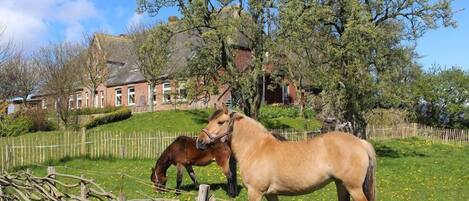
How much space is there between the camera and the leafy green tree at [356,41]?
23.4 m

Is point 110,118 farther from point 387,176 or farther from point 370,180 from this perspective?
point 370,180

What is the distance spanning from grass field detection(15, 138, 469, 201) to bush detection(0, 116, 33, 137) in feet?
39.9

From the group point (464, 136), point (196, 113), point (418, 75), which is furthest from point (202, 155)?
point (418, 75)

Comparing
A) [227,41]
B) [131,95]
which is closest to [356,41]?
[227,41]

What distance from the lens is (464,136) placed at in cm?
3466

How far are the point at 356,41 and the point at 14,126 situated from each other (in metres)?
21.5

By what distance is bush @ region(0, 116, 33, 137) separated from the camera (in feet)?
99.1

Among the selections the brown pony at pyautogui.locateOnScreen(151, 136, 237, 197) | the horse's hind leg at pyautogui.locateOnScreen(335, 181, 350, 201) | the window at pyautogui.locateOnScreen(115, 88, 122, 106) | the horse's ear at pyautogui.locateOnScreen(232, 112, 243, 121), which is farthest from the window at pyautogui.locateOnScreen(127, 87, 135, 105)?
the horse's hind leg at pyautogui.locateOnScreen(335, 181, 350, 201)

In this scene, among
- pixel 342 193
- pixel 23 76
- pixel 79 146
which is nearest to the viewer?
pixel 342 193

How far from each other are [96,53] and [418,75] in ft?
89.5

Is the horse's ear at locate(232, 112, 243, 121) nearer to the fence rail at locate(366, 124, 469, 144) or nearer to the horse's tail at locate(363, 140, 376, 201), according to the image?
the horse's tail at locate(363, 140, 376, 201)

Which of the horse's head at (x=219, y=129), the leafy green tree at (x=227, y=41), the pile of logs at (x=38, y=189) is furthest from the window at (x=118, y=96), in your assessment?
the pile of logs at (x=38, y=189)

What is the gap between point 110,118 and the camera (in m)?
35.8

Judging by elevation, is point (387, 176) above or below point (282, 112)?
below
